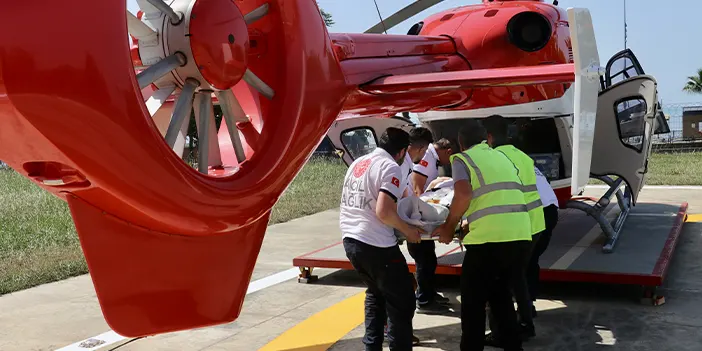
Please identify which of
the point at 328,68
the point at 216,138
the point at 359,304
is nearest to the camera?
the point at 216,138

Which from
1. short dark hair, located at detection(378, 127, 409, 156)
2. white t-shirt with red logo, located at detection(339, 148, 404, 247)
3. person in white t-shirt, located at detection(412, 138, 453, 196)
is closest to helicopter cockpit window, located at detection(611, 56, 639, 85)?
person in white t-shirt, located at detection(412, 138, 453, 196)

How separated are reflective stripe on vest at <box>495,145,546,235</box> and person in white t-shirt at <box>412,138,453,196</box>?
0.64 m

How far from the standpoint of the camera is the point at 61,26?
7.66 ft

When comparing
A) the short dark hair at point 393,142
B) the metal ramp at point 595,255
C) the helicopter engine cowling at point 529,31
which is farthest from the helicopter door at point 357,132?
the short dark hair at point 393,142

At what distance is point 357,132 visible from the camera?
316 inches

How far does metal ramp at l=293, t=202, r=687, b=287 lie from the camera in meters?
5.98

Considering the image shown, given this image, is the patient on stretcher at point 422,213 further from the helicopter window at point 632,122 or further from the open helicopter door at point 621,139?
the helicopter window at point 632,122

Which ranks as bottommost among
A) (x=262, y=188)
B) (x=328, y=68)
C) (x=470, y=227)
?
(x=470, y=227)

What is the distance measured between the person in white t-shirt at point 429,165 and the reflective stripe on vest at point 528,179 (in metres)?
0.64

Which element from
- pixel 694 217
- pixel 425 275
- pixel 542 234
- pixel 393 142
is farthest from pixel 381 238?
pixel 694 217

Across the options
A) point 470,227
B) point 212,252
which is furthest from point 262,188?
point 470,227

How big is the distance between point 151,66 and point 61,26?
77 cm

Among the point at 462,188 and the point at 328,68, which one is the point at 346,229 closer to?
the point at 462,188

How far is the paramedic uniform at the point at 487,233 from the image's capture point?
4.54 m
